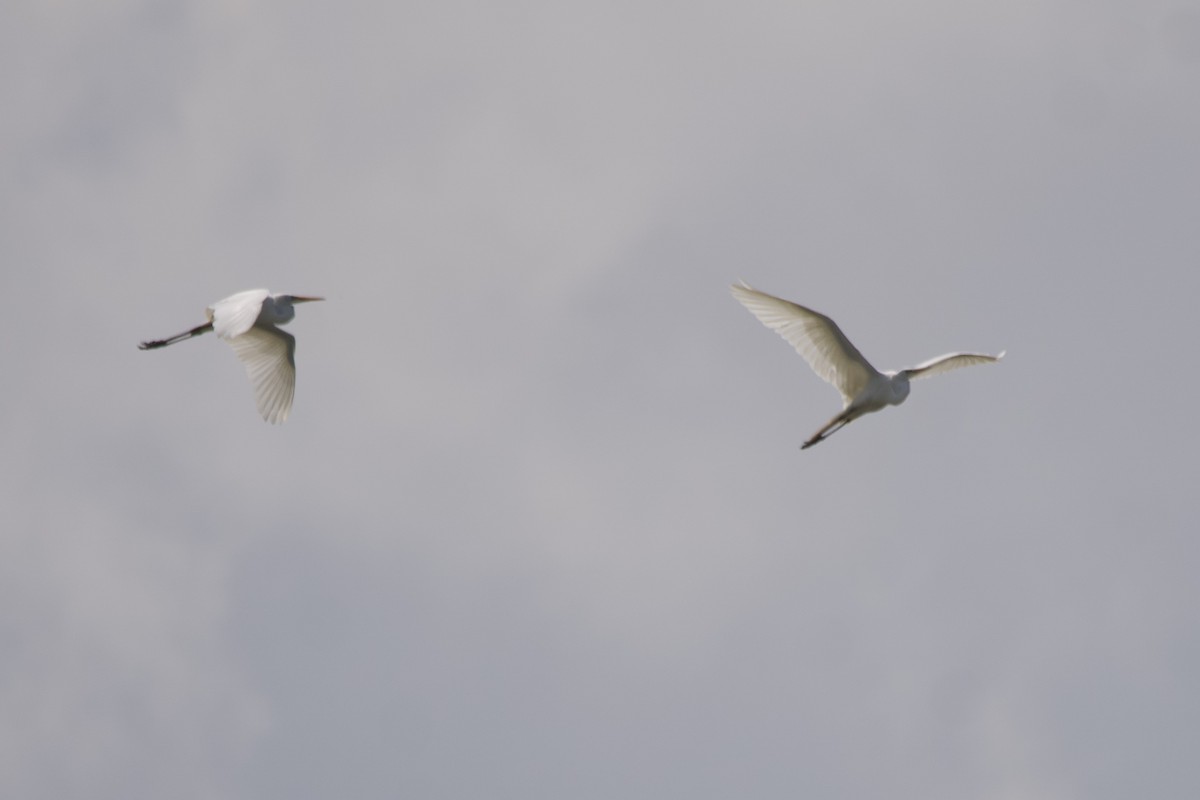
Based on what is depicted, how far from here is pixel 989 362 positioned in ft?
90.8

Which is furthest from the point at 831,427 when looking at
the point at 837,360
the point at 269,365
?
the point at 269,365

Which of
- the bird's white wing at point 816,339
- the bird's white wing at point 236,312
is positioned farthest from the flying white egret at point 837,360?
the bird's white wing at point 236,312

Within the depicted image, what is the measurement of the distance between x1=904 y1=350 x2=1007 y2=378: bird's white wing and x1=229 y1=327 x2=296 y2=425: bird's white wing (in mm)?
8913

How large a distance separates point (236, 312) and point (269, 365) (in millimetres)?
3053

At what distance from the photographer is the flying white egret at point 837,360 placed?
84.4 feet

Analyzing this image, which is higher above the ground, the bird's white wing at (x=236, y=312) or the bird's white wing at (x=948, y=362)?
the bird's white wing at (x=236, y=312)

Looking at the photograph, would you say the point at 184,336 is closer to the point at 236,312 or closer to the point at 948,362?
the point at 236,312

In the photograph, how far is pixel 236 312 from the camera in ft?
85.4

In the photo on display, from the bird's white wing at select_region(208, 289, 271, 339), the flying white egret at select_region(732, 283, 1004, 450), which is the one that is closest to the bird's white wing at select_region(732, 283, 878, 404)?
the flying white egret at select_region(732, 283, 1004, 450)

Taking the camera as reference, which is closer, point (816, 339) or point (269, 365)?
point (816, 339)

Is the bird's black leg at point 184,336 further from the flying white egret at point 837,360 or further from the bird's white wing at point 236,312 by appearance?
the flying white egret at point 837,360

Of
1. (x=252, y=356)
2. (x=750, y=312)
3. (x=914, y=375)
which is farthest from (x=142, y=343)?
(x=914, y=375)

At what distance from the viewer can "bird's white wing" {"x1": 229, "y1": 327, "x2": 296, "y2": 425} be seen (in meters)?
28.9

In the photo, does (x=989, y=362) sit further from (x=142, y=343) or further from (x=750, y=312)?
(x=142, y=343)
